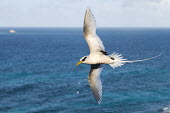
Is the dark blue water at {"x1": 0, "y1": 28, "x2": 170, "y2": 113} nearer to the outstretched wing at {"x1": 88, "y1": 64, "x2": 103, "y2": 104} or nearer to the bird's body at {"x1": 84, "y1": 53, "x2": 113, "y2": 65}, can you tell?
the outstretched wing at {"x1": 88, "y1": 64, "x2": 103, "y2": 104}

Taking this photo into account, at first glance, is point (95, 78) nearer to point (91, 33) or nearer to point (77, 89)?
Result: point (91, 33)

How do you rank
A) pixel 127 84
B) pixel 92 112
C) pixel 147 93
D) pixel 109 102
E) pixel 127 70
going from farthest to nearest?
pixel 127 70 < pixel 127 84 < pixel 147 93 < pixel 109 102 < pixel 92 112

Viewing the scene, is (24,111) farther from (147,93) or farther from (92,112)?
(147,93)

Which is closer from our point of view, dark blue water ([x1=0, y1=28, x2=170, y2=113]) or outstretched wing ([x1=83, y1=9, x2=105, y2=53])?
outstretched wing ([x1=83, y1=9, x2=105, y2=53])

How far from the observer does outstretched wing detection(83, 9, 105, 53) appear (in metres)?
Answer: 17.0

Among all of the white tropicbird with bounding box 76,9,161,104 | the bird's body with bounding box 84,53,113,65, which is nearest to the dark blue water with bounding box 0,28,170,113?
the white tropicbird with bounding box 76,9,161,104

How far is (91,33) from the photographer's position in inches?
684

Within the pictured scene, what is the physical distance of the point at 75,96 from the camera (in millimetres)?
85438

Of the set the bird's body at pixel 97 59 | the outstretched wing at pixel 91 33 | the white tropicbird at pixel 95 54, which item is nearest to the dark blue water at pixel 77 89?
the white tropicbird at pixel 95 54

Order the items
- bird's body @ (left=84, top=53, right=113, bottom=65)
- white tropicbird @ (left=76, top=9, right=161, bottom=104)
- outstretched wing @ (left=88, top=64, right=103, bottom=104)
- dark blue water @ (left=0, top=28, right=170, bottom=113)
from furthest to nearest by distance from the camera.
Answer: dark blue water @ (left=0, top=28, right=170, bottom=113), outstretched wing @ (left=88, top=64, right=103, bottom=104), bird's body @ (left=84, top=53, right=113, bottom=65), white tropicbird @ (left=76, top=9, right=161, bottom=104)

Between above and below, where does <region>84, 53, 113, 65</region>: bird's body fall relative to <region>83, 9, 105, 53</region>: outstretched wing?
below

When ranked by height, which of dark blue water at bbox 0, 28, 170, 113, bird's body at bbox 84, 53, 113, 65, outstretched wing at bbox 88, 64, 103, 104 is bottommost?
dark blue water at bbox 0, 28, 170, 113

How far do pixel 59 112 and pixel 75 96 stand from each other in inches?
487

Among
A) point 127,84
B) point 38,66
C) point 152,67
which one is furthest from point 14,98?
point 152,67
